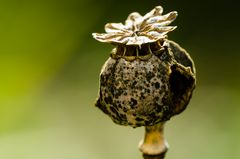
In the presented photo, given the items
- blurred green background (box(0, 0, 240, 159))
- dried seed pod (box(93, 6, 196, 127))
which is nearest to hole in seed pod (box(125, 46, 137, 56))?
dried seed pod (box(93, 6, 196, 127))

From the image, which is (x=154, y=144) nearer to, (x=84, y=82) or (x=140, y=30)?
(x=140, y=30)

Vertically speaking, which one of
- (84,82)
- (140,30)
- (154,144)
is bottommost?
(84,82)

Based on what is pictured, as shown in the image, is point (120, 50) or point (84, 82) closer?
point (120, 50)

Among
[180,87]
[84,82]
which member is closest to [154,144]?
[180,87]

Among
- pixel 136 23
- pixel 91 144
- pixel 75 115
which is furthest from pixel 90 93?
pixel 136 23

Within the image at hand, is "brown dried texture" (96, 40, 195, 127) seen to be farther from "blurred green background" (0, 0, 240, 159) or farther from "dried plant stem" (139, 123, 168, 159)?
"blurred green background" (0, 0, 240, 159)

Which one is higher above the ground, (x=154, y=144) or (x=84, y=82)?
(x=154, y=144)

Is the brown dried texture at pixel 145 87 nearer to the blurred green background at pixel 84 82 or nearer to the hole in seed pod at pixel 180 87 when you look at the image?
the hole in seed pod at pixel 180 87
